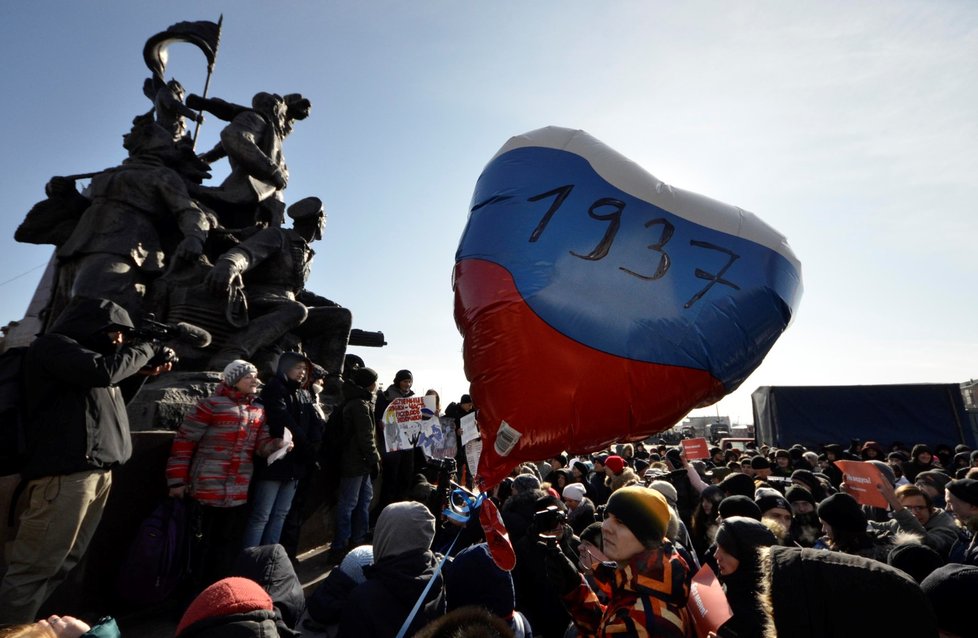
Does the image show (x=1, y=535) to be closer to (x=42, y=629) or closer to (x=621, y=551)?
(x=42, y=629)

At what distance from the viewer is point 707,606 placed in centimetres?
212

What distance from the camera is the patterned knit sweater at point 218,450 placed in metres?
3.50

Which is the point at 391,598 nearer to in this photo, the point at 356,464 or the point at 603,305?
the point at 603,305

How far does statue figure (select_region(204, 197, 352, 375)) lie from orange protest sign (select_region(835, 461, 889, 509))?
6774mm

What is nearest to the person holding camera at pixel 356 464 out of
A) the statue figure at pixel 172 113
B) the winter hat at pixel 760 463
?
the winter hat at pixel 760 463

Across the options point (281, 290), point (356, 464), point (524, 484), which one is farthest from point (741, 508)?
point (281, 290)

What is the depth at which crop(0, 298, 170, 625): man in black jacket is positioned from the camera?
2.61 m

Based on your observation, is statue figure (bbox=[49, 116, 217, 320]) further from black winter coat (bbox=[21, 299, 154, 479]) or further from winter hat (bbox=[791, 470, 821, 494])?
winter hat (bbox=[791, 470, 821, 494])

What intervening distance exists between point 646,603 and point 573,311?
136 centimetres

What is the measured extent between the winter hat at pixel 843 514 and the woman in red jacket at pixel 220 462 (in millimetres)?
3998

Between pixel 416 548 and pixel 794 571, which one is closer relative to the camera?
pixel 794 571

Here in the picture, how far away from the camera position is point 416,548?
2.23m

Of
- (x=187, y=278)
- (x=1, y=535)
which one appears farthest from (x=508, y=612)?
(x=187, y=278)

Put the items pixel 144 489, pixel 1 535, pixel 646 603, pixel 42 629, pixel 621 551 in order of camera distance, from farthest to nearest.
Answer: pixel 144 489
pixel 1 535
pixel 621 551
pixel 646 603
pixel 42 629
